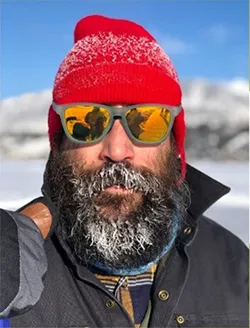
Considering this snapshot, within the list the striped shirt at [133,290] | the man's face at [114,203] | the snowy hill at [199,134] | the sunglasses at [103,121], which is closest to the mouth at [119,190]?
the man's face at [114,203]

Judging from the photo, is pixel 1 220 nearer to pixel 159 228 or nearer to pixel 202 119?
pixel 159 228

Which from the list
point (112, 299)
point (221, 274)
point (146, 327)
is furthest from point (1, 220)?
point (221, 274)

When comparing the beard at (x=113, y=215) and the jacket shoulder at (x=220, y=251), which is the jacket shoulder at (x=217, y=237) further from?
the beard at (x=113, y=215)

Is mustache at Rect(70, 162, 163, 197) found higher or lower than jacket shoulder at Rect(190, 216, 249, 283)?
higher

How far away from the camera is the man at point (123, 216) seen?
1339 mm

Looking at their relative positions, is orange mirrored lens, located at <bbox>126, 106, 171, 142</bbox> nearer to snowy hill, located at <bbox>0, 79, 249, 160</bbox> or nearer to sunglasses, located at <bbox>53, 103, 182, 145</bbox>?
sunglasses, located at <bbox>53, 103, 182, 145</bbox>

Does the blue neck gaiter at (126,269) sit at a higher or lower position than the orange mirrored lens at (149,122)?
lower

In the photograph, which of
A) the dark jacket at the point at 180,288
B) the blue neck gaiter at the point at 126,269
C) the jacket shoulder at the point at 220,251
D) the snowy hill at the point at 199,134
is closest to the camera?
the dark jacket at the point at 180,288

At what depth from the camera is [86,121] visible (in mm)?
1464

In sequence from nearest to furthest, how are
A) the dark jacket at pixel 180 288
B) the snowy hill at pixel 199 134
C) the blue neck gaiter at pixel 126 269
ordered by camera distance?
1. the dark jacket at pixel 180 288
2. the blue neck gaiter at pixel 126 269
3. the snowy hill at pixel 199 134

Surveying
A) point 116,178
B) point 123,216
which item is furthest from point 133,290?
point 116,178

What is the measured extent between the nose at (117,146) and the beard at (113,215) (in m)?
0.03

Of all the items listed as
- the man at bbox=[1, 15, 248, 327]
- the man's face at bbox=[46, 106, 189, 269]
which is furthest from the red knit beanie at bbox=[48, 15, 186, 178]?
the man's face at bbox=[46, 106, 189, 269]

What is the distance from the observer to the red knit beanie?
1.47m
